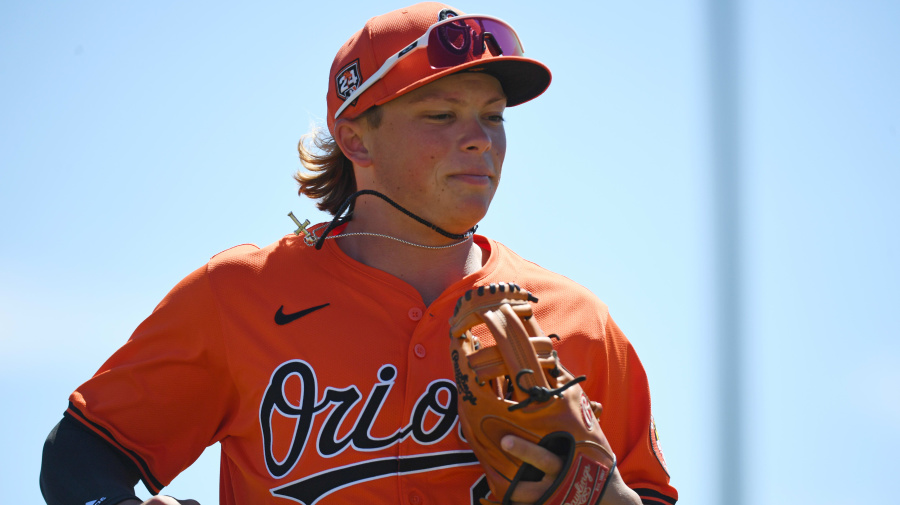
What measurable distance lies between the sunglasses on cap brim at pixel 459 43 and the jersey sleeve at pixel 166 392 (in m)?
1.09

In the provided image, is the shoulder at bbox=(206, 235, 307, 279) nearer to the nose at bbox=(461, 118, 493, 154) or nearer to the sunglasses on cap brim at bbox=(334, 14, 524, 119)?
the sunglasses on cap brim at bbox=(334, 14, 524, 119)

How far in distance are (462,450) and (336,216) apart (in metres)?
1.16

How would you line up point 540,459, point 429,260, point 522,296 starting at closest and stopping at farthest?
point 540,459 < point 522,296 < point 429,260

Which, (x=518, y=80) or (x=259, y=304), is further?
(x=518, y=80)

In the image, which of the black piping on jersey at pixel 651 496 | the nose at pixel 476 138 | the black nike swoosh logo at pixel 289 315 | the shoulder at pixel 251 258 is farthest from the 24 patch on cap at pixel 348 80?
the black piping on jersey at pixel 651 496

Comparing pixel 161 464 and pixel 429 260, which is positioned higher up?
pixel 429 260

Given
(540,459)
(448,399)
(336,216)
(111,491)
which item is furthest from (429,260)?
(111,491)

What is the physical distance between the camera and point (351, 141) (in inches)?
148

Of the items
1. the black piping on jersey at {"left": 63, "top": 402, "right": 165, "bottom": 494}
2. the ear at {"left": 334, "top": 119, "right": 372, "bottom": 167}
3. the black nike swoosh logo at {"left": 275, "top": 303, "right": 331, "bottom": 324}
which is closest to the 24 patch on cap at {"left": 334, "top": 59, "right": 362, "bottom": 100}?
the ear at {"left": 334, "top": 119, "right": 372, "bottom": 167}

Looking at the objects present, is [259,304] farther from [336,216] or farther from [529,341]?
[529,341]

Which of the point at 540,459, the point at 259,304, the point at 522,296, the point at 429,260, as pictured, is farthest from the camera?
the point at 429,260

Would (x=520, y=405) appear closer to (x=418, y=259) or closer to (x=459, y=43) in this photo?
(x=418, y=259)

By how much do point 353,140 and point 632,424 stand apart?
165 cm

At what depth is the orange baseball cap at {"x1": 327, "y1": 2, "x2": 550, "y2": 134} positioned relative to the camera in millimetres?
3383
